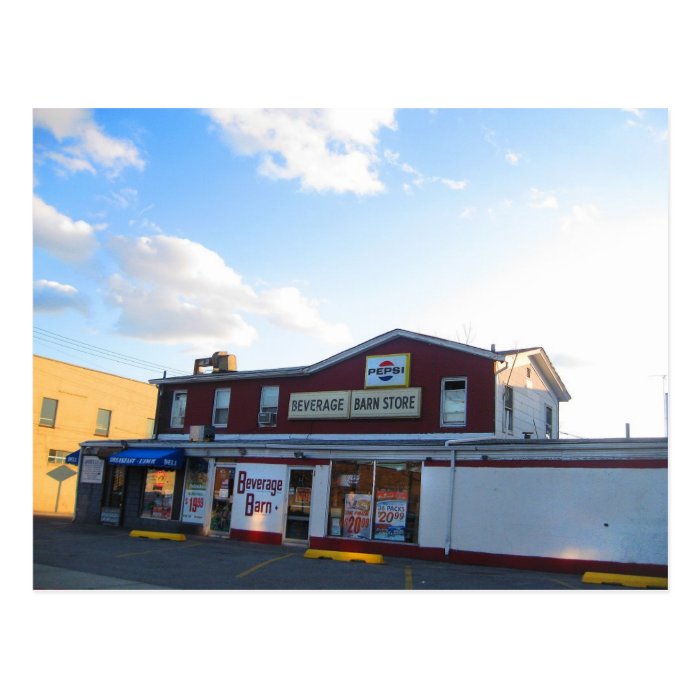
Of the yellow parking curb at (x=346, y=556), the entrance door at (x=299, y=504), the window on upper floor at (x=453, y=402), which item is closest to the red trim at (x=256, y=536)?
the entrance door at (x=299, y=504)

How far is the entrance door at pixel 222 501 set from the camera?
75.1 feet

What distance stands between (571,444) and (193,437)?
48.2 feet

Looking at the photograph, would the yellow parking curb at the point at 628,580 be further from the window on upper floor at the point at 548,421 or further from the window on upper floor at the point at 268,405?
the window on upper floor at the point at 268,405

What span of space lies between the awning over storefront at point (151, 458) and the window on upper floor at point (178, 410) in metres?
2.08

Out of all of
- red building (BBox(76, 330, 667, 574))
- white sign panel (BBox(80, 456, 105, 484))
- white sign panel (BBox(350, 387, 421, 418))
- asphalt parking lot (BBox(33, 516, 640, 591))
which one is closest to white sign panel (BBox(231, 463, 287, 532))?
red building (BBox(76, 330, 667, 574))

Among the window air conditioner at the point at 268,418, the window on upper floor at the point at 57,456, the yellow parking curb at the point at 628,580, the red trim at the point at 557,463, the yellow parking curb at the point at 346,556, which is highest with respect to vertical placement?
the window air conditioner at the point at 268,418

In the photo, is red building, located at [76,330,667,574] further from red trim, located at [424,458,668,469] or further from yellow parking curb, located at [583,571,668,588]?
yellow parking curb, located at [583,571,668,588]

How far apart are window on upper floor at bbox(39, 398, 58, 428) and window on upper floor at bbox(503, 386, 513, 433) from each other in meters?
27.8

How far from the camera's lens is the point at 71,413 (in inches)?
1537

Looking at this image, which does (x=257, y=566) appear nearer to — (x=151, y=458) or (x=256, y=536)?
(x=256, y=536)

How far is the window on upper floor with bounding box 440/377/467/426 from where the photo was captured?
66.6 ft

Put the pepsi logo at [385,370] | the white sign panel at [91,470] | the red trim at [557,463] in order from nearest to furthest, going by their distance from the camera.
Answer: the red trim at [557,463]
the pepsi logo at [385,370]
the white sign panel at [91,470]

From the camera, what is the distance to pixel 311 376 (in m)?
23.8

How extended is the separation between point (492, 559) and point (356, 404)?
7146 mm
